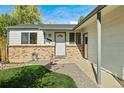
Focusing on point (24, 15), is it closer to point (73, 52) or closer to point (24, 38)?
point (24, 38)

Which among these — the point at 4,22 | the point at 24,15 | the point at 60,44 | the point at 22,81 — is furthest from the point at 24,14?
the point at 22,81

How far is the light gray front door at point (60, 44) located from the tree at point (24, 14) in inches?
908

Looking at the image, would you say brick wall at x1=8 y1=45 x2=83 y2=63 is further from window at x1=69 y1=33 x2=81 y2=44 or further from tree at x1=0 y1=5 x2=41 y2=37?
tree at x1=0 y1=5 x2=41 y2=37

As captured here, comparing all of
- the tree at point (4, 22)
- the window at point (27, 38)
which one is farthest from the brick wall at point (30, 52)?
the tree at point (4, 22)

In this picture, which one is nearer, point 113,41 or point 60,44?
point 113,41

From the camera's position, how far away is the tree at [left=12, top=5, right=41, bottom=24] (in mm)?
44125

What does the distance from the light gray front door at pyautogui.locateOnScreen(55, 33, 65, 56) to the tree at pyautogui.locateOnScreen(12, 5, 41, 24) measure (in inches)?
908

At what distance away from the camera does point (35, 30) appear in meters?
21.7

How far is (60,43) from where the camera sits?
2181 centimetres

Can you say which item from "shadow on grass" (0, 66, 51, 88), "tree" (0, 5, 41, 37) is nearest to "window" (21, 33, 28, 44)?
"shadow on grass" (0, 66, 51, 88)

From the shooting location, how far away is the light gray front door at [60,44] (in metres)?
21.7

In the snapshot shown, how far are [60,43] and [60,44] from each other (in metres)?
0.10

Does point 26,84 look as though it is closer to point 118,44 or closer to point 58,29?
point 118,44
